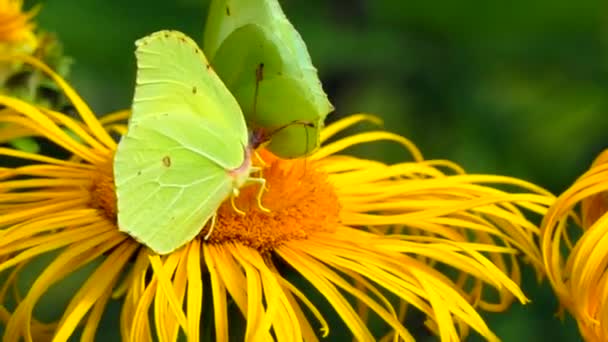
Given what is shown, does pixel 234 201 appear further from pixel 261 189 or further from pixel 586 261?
pixel 586 261

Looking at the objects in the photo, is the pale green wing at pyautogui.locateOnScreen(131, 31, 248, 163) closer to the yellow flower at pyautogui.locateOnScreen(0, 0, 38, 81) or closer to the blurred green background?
the yellow flower at pyautogui.locateOnScreen(0, 0, 38, 81)

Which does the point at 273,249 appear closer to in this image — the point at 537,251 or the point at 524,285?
the point at 537,251

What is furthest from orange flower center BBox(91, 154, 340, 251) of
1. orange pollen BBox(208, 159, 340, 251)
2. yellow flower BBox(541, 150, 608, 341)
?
yellow flower BBox(541, 150, 608, 341)

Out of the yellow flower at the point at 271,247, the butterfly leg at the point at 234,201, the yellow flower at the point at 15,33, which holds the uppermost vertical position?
the yellow flower at the point at 15,33

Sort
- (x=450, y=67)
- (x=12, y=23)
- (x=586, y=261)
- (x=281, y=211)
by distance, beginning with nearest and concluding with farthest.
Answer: (x=586, y=261)
(x=281, y=211)
(x=12, y=23)
(x=450, y=67)

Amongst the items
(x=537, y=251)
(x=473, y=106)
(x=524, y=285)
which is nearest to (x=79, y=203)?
(x=537, y=251)

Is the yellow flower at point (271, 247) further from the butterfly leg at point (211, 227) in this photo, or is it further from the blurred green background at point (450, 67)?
the blurred green background at point (450, 67)

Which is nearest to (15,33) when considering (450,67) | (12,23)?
(12,23)

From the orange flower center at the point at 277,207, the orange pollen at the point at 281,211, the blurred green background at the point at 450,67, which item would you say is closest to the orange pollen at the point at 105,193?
the orange flower center at the point at 277,207
